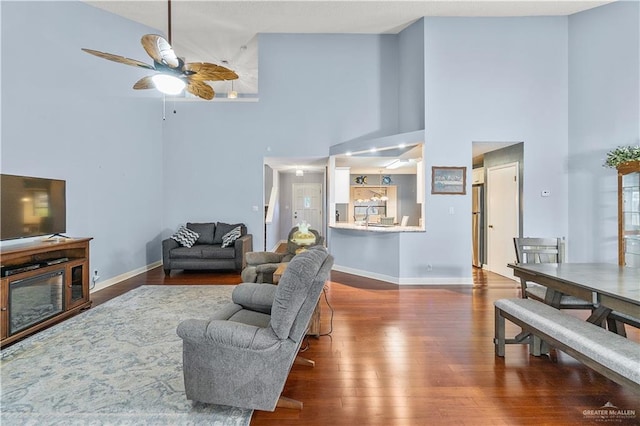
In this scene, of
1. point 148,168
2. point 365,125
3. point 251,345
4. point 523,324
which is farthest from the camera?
point 365,125

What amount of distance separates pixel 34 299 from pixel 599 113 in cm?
779

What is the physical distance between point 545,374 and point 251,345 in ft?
7.46

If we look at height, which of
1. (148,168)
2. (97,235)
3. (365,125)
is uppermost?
(365,125)

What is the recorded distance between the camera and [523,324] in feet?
7.27

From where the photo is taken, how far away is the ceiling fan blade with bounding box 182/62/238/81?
285 centimetres

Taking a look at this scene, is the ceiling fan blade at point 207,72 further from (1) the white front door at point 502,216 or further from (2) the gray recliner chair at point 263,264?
(1) the white front door at point 502,216

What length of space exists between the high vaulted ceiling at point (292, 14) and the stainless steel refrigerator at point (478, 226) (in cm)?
319

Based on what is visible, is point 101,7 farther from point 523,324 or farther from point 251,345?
point 523,324

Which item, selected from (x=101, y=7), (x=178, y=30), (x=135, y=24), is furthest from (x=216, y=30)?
(x=101, y=7)

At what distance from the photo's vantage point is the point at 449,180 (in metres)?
4.86

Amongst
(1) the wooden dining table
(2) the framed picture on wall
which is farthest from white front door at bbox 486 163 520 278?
(1) the wooden dining table

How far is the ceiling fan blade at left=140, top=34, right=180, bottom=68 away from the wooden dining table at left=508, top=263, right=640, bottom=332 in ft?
12.4

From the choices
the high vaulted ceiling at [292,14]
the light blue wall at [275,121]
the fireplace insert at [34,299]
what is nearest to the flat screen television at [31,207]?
the fireplace insert at [34,299]

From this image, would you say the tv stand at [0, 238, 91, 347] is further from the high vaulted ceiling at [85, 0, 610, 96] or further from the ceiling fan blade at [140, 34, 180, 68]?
the high vaulted ceiling at [85, 0, 610, 96]
